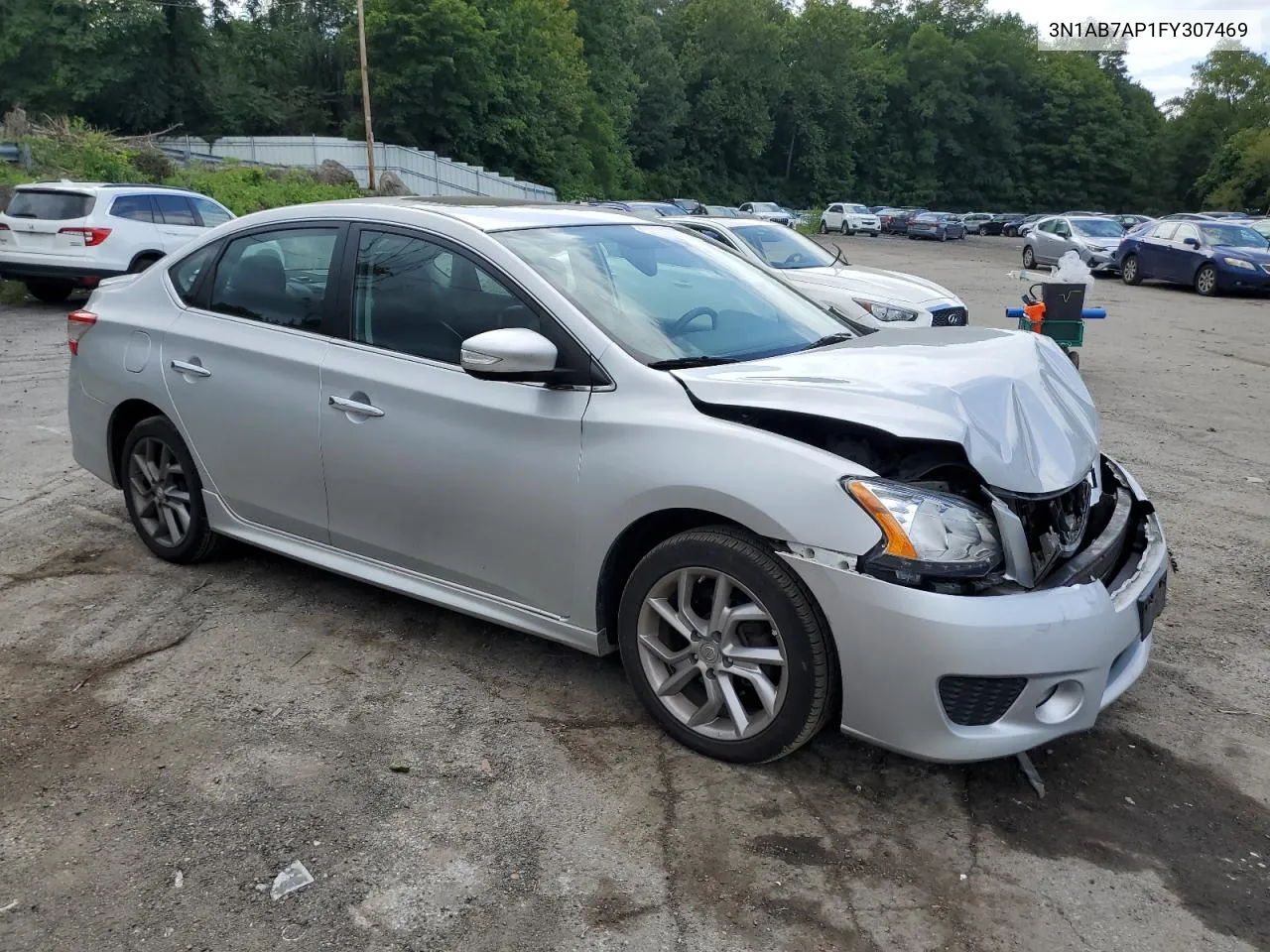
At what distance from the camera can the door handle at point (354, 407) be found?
153 inches

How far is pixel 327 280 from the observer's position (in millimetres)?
4191

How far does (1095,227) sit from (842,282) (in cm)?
1896

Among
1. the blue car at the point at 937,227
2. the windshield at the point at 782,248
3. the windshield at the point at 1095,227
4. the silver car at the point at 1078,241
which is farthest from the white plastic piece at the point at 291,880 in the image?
the blue car at the point at 937,227

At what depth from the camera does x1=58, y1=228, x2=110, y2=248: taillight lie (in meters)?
13.7

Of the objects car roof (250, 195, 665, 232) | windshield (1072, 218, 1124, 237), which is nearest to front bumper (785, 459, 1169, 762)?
car roof (250, 195, 665, 232)

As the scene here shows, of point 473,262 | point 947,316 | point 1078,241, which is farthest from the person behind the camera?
point 1078,241

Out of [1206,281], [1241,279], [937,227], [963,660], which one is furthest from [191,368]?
[937,227]

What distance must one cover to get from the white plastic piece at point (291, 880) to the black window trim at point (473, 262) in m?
1.60

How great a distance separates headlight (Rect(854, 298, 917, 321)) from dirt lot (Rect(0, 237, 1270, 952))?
5.14 meters

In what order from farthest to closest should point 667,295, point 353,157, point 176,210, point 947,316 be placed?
point 353,157 → point 176,210 → point 947,316 → point 667,295

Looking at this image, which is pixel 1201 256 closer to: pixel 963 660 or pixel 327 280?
pixel 327 280

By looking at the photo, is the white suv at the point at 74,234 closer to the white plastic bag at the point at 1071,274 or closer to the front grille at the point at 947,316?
the front grille at the point at 947,316

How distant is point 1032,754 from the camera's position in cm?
341

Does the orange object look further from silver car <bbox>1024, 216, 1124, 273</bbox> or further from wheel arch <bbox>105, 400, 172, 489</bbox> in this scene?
silver car <bbox>1024, 216, 1124, 273</bbox>
